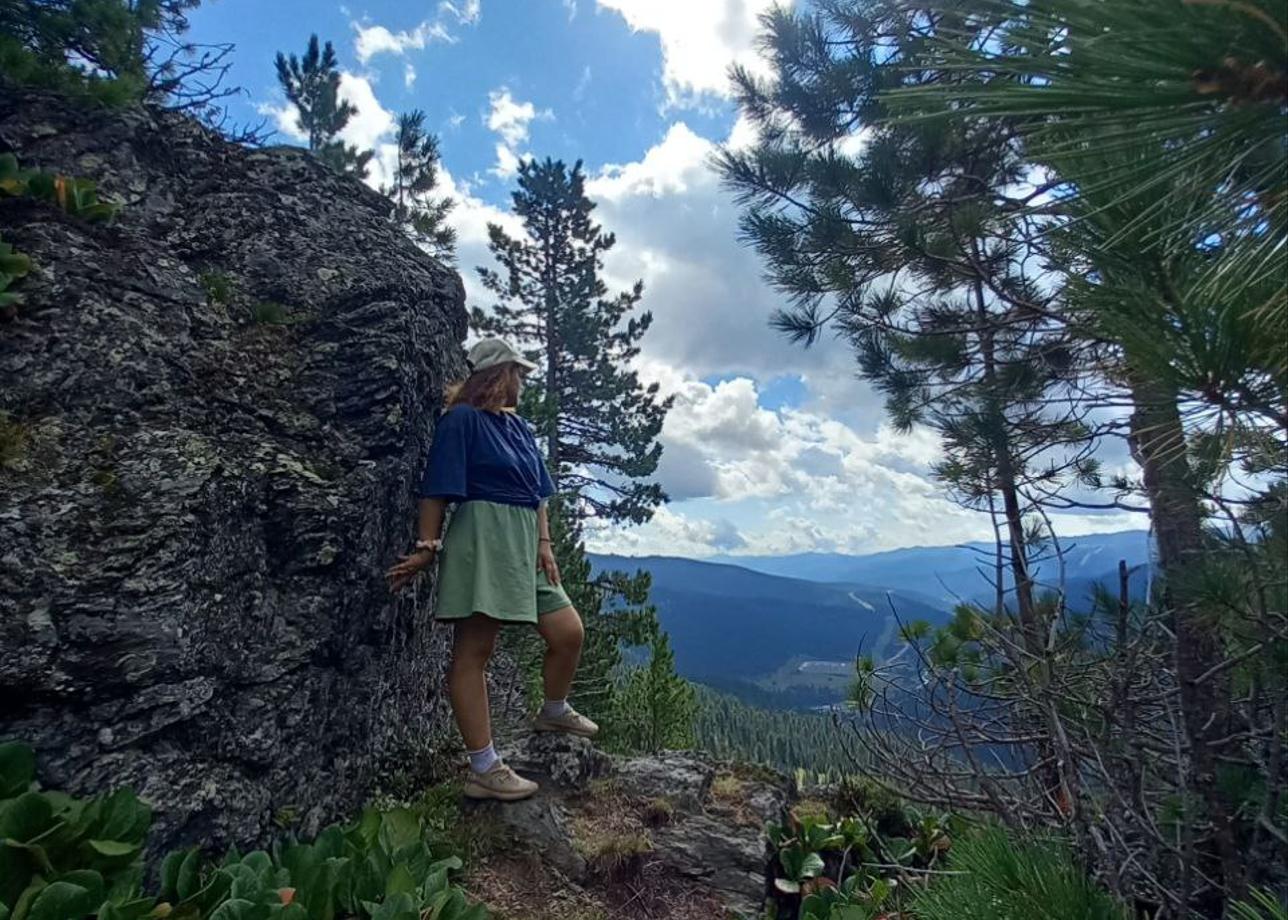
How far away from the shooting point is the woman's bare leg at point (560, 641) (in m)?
3.53

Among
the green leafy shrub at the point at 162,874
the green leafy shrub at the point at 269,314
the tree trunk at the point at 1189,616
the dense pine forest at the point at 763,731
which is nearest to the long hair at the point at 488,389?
the green leafy shrub at the point at 269,314

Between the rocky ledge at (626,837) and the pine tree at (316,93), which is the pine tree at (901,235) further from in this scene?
the pine tree at (316,93)

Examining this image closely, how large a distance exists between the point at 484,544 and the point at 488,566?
0.34ft

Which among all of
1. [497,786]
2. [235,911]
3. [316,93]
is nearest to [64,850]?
[235,911]

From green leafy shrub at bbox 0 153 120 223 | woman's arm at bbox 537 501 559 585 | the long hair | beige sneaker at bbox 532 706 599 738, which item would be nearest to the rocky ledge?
beige sneaker at bbox 532 706 599 738

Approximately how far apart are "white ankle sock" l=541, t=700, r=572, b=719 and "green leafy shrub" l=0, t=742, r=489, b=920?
119cm

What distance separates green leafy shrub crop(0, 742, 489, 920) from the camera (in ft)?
6.25

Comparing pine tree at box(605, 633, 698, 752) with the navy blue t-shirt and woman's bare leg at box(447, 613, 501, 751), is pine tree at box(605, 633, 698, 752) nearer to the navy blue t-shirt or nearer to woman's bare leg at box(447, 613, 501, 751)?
woman's bare leg at box(447, 613, 501, 751)

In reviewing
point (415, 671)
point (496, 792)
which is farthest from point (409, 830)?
point (415, 671)

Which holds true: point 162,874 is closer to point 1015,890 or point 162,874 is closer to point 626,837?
point 626,837

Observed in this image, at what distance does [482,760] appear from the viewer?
3.31 metres

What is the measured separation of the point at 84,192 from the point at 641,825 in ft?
13.6

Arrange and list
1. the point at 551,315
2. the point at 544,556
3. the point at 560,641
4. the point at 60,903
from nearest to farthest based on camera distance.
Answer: the point at 60,903, the point at 560,641, the point at 544,556, the point at 551,315

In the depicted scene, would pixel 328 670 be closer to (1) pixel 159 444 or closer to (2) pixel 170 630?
(2) pixel 170 630
